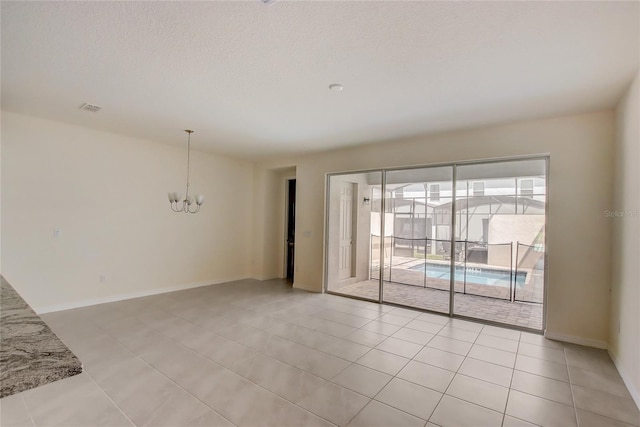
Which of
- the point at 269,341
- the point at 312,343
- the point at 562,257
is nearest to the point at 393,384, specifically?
the point at 312,343

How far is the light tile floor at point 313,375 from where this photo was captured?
2221 millimetres

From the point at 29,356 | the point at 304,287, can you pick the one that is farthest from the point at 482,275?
the point at 29,356

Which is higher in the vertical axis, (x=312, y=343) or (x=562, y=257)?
(x=562, y=257)

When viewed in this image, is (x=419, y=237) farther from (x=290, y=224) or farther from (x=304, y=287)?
(x=290, y=224)

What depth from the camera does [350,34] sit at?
2199 millimetres

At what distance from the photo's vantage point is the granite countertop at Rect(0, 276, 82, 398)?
0.84 metres

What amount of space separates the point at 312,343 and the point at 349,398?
111cm

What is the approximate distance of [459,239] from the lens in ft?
15.1

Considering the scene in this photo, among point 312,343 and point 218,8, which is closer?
point 218,8

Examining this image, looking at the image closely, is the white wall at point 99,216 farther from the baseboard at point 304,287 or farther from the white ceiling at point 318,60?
the baseboard at point 304,287

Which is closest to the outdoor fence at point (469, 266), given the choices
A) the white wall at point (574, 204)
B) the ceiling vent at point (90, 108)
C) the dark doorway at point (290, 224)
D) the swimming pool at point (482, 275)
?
the swimming pool at point (482, 275)

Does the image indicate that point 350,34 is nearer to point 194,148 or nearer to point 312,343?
point 312,343

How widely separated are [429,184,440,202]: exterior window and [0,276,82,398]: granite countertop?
4.72 m

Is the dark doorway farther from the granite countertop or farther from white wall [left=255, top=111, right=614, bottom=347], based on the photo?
the granite countertop
